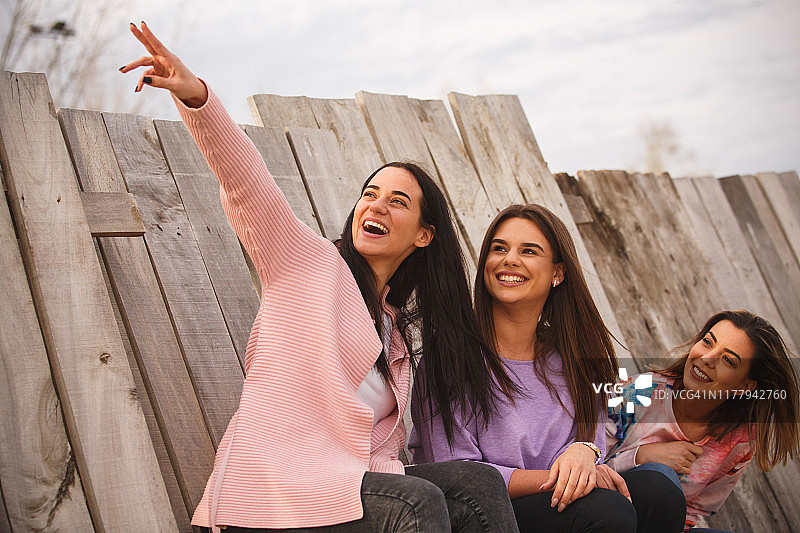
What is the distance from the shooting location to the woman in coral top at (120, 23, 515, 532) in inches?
60.7

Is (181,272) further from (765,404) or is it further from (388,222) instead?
(765,404)

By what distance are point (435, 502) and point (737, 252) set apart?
9.90ft

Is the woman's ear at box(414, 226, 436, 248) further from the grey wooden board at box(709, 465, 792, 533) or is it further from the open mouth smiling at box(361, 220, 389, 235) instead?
the grey wooden board at box(709, 465, 792, 533)

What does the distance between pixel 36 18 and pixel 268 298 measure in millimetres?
5742

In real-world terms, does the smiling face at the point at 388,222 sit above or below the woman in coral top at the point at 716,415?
above

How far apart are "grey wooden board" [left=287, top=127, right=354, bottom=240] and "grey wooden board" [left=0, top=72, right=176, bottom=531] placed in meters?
0.87

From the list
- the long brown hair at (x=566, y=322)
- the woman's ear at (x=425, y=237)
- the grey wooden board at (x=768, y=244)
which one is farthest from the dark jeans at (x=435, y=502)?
the grey wooden board at (x=768, y=244)

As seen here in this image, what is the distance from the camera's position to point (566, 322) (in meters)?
2.26

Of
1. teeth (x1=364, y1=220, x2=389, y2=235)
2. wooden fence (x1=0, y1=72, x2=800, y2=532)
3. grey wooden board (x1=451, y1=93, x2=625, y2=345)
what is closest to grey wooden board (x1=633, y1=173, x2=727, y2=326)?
wooden fence (x1=0, y1=72, x2=800, y2=532)

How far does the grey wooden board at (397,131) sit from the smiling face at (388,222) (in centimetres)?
84

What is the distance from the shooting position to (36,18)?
6344 millimetres

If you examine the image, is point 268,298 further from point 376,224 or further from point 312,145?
point 312,145

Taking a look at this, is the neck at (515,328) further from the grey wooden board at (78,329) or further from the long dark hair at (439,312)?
the grey wooden board at (78,329)

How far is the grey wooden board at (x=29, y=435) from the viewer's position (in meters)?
1.58
